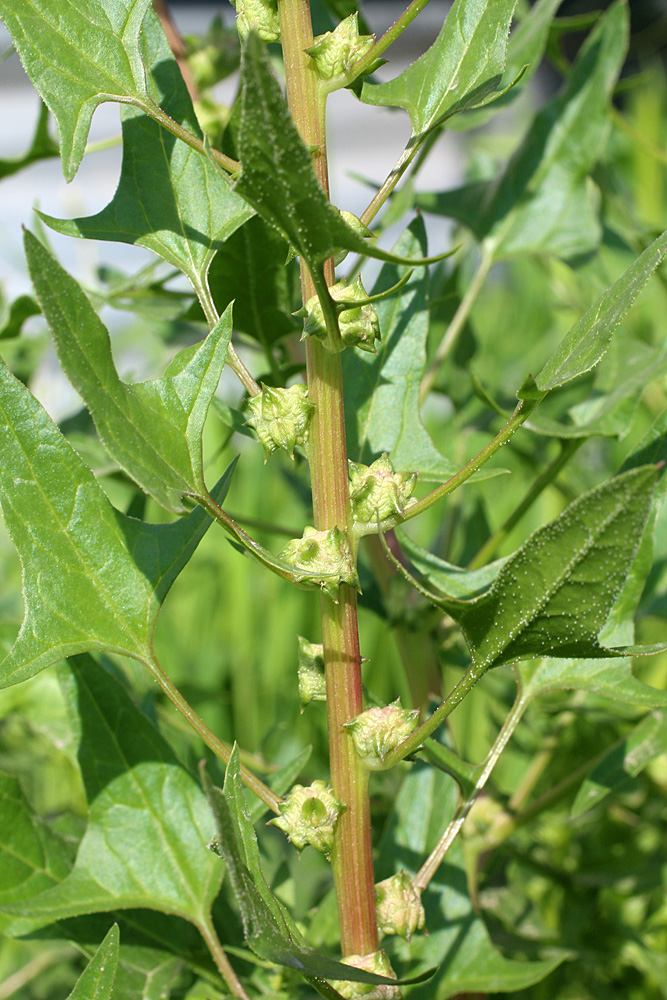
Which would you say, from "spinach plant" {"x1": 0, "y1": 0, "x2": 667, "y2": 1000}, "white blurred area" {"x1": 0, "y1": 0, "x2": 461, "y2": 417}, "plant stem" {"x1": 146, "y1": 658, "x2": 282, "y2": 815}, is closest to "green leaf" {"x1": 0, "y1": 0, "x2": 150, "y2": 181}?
"spinach plant" {"x1": 0, "y1": 0, "x2": 667, "y2": 1000}

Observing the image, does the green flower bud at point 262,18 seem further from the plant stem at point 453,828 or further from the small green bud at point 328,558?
the plant stem at point 453,828

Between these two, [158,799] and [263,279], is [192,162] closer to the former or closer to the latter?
[263,279]

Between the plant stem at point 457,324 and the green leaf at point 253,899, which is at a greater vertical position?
the plant stem at point 457,324

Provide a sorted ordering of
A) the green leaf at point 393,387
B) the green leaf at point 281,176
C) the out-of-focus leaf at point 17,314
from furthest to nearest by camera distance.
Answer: the out-of-focus leaf at point 17,314 → the green leaf at point 393,387 → the green leaf at point 281,176

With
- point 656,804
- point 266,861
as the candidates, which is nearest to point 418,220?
point 266,861

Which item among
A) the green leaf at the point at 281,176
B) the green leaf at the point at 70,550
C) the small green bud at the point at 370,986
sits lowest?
the small green bud at the point at 370,986

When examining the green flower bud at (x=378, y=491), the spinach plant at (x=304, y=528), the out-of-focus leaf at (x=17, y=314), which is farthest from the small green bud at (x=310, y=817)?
the out-of-focus leaf at (x=17, y=314)

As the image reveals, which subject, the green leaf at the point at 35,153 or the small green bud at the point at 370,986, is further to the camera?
the green leaf at the point at 35,153

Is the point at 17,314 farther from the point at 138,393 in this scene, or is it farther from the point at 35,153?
the point at 138,393

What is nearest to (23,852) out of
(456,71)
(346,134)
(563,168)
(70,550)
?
(70,550)

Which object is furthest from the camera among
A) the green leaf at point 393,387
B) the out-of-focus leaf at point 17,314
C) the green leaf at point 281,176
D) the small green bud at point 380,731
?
the out-of-focus leaf at point 17,314
